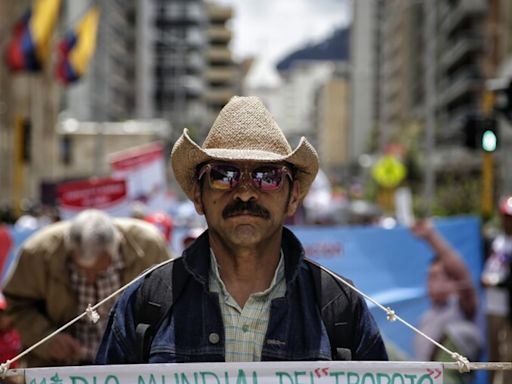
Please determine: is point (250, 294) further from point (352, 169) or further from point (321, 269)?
point (352, 169)

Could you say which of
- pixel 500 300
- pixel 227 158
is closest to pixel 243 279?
pixel 227 158

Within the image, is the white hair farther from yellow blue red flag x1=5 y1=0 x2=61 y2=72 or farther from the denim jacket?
yellow blue red flag x1=5 y1=0 x2=61 y2=72

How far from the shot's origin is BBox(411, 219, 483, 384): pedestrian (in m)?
9.38

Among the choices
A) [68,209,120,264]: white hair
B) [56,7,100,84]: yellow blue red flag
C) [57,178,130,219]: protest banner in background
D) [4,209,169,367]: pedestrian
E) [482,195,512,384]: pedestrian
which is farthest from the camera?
[56,7,100,84]: yellow blue red flag

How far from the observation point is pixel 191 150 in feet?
11.2

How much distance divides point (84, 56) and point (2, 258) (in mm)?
25386

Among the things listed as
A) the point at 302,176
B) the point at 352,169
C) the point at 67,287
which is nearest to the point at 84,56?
the point at 67,287

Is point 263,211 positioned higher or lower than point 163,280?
higher

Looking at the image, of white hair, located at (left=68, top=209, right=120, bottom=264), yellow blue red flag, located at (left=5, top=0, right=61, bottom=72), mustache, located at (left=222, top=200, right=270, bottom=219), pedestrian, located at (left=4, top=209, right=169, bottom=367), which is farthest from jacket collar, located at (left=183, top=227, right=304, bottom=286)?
yellow blue red flag, located at (left=5, top=0, right=61, bottom=72)

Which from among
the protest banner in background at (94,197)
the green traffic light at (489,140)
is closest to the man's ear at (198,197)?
the green traffic light at (489,140)

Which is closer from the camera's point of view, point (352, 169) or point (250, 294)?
point (250, 294)

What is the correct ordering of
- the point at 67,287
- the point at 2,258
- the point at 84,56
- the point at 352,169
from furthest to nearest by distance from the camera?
the point at 352,169
the point at 84,56
the point at 2,258
the point at 67,287

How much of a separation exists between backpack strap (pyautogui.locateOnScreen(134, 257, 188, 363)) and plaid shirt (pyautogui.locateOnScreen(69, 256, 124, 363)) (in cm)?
254

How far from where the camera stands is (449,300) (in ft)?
31.1
